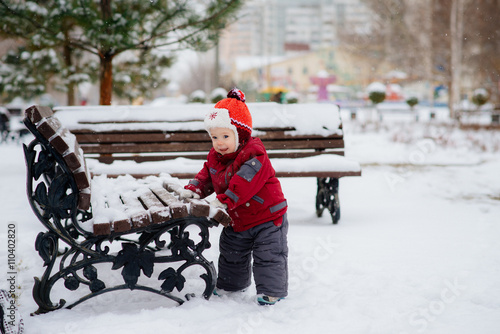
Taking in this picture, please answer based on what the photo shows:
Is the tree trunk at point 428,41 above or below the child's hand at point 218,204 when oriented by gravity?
above

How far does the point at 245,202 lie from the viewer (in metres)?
2.77

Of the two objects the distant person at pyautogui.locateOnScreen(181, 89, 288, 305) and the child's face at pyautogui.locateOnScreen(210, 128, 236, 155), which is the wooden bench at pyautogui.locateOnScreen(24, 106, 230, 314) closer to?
the distant person at pyautogui.locateOnScreen(181, 89, 288, 305)

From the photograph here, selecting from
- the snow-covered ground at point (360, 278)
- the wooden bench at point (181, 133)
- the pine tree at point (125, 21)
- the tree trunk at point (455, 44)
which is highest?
the tree trunk at point (455, 44)

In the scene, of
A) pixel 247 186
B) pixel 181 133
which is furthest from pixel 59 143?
pixel 181 133

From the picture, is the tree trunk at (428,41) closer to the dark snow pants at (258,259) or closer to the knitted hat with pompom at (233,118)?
the knitted hat with pompom at (233,118)

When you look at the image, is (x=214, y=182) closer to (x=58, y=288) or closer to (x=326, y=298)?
(x=326, y=298)

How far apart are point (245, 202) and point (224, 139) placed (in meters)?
0.40

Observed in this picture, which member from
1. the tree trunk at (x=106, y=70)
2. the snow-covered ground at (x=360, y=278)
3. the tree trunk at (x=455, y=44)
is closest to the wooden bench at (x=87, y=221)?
the snow-covered ground at (x=360, y=278)

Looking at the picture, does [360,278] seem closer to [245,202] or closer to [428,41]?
[245,202]

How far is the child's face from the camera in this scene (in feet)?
9.17

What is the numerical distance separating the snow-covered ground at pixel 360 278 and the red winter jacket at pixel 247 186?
53 cm

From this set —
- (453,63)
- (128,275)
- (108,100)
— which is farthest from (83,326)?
(453,63)

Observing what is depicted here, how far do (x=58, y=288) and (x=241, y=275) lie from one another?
1182 mm

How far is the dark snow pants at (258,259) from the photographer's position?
2.81 metres
